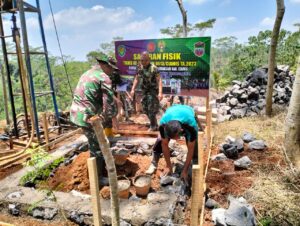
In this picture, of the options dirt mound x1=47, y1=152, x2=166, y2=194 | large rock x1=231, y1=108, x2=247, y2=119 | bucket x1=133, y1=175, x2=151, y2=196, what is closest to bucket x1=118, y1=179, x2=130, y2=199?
bucket x1=133, y1=175, x2=151, y2=196

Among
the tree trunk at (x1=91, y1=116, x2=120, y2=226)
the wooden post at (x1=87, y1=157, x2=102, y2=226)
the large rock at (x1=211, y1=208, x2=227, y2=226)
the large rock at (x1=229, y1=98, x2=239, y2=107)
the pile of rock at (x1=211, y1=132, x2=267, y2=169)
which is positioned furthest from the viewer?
the large rock at (x1=229, y1=98, x2=239, y2=107)

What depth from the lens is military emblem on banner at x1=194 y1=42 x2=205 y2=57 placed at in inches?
215

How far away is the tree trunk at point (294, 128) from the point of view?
3.40 meters

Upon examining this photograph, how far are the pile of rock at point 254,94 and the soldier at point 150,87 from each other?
9.43 feet

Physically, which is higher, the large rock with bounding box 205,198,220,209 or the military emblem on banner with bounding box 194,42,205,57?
the military emblem on banner with bounding box 194,42,205,57

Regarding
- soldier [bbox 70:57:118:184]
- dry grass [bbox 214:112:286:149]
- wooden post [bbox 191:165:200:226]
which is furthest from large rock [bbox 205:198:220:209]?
dry grass [bbox 214:112:286:149]

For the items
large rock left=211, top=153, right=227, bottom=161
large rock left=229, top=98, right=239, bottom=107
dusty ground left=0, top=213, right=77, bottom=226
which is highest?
large rock left=229, top=98, right=239, bottom=107

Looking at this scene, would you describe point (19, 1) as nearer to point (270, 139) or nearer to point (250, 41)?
point (270, 139)

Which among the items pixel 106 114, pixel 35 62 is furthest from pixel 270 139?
pixel 35 62

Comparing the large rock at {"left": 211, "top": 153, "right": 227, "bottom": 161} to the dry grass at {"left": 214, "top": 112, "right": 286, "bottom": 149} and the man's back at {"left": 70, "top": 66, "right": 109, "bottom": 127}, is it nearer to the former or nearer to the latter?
the dry grass at {"left": 214, "top": 112, "right": 286, "bottom": 149}

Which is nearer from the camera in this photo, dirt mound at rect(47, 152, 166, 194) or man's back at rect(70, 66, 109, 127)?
man's back at rect(70, 66, 109, 127)

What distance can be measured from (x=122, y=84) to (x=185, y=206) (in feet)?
14.2

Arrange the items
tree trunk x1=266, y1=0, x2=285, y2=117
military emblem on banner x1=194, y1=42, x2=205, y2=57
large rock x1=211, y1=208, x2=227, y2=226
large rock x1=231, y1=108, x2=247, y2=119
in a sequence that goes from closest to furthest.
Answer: large rock x1=211, y1=208, x2=227, y2=226 < military emblem on banner x1=194, y1=42, x2=205, y2=57 < tree trunk x1=266, y1=0, x2=285, y2=117 < large rock x1=231, y1=108, x2=247, y2=119

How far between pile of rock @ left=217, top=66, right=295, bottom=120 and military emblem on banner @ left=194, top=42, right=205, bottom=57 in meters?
2.73
